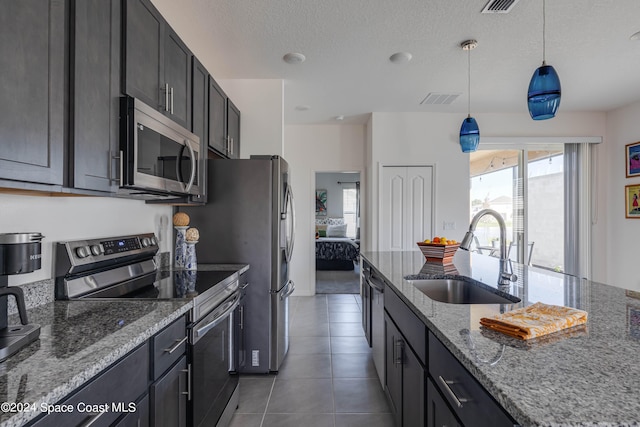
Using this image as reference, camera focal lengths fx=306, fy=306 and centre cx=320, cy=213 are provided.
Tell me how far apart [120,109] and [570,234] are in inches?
223

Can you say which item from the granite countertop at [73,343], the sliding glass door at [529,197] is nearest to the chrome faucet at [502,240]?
the granite countertop at [73,343]

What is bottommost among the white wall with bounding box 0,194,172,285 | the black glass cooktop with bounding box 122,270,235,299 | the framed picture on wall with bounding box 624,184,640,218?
the black glass cooktop with bounding box 122,270,235,299

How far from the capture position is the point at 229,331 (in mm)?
1896

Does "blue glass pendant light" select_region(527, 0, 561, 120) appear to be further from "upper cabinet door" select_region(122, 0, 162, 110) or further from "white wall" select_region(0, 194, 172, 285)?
"white wall" select_region(0, 194, 172, 285)

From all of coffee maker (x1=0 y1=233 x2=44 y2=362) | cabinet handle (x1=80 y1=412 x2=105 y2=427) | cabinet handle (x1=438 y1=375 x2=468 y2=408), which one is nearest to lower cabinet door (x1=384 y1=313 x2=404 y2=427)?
cabinet handle (x1=438 y1=375 x2=468 y2=408)

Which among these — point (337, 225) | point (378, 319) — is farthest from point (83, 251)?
point (337, 225)

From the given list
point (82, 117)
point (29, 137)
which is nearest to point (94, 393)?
point (29, 137)

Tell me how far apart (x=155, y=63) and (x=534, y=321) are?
6.71 feet

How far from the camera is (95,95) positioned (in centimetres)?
121

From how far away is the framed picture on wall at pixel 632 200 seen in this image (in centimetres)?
398

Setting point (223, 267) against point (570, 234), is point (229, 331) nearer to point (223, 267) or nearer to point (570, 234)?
point (223, 267)

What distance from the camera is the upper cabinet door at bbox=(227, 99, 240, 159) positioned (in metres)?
2.98

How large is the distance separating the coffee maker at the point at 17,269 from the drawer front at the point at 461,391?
1.22m

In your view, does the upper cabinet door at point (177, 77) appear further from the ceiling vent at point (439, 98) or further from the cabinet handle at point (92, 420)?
the ceiling vent at point (439, 98)
